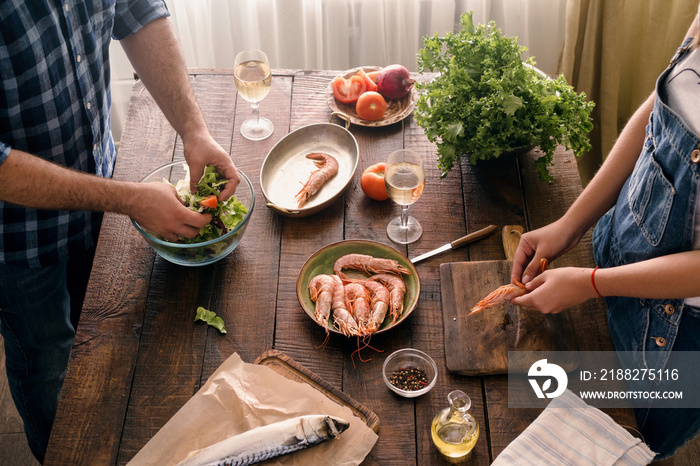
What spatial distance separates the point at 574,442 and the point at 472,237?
0.65 meters

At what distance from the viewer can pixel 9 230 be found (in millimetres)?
1859

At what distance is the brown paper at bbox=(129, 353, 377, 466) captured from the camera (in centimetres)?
142

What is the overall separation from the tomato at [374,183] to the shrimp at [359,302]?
0.33 metres

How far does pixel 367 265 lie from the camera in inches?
70.7

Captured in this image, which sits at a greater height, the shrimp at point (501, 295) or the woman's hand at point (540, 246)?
the woman's hand at point (540, 246)

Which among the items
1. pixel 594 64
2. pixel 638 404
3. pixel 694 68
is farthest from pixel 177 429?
pixel 594 64

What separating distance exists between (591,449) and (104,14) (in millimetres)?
1764

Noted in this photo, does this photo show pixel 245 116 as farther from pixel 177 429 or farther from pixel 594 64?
pixel 594 64

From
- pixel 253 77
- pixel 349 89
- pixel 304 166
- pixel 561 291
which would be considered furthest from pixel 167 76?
pixel 561 291

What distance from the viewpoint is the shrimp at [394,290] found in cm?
168

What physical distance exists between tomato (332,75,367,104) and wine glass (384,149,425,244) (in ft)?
1.68

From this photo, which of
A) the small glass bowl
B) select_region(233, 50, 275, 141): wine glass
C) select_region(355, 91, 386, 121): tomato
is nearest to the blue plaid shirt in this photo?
select_region(233, 50, 275, 141): wine glass

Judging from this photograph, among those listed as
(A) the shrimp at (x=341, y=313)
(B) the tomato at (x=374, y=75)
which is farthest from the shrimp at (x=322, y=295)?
(B) the tomato at (x=374, y=75)

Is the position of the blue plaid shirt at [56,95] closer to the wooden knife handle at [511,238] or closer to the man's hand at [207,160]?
the man's hand at [207,160]
